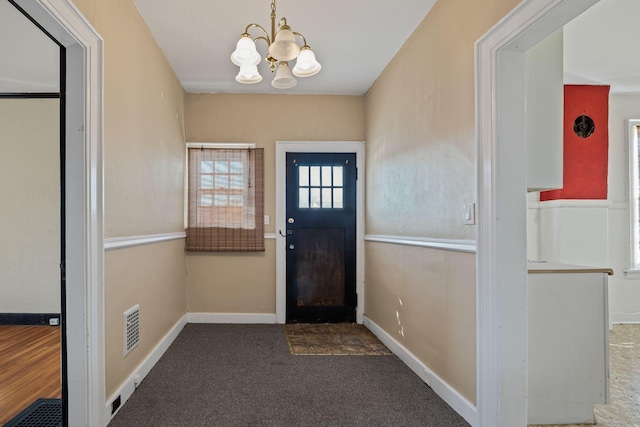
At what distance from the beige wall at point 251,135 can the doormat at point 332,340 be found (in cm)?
54

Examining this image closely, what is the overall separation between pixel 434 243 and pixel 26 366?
3.11 metres

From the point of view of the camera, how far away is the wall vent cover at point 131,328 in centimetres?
251

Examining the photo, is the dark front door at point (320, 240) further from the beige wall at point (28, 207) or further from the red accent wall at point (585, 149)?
the beige wall at point (28, 207)

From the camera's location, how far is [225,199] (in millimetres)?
4379

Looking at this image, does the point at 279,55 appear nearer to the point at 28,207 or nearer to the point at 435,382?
the point at 435,382

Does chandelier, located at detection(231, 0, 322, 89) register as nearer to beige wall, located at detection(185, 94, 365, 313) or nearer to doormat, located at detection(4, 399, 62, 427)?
beige wall, located at detection(185, 94, 365, 313)

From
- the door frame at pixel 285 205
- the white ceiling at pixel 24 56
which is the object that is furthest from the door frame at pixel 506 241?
the white ceiling at pixel 24 56

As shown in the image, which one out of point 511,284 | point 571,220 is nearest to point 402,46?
point 511,284

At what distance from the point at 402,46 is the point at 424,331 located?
7.32ft

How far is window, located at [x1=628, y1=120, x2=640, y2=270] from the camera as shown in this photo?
178 inches

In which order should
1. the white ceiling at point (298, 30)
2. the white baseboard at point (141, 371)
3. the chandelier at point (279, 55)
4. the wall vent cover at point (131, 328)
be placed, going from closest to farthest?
the chandelier at point (279, 55) < the white baseboard at point (141, 371) < the wall vent cover at point (131, 328) < the white ceiling at point (298, 30)

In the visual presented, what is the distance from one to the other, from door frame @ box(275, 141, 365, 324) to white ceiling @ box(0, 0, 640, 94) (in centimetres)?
62

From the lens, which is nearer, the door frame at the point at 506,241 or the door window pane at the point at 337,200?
the door frame at the point at 506,241

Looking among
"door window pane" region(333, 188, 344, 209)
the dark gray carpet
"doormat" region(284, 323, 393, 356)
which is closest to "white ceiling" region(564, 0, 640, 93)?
"door window pane" region(333, 188, 344, 209)
